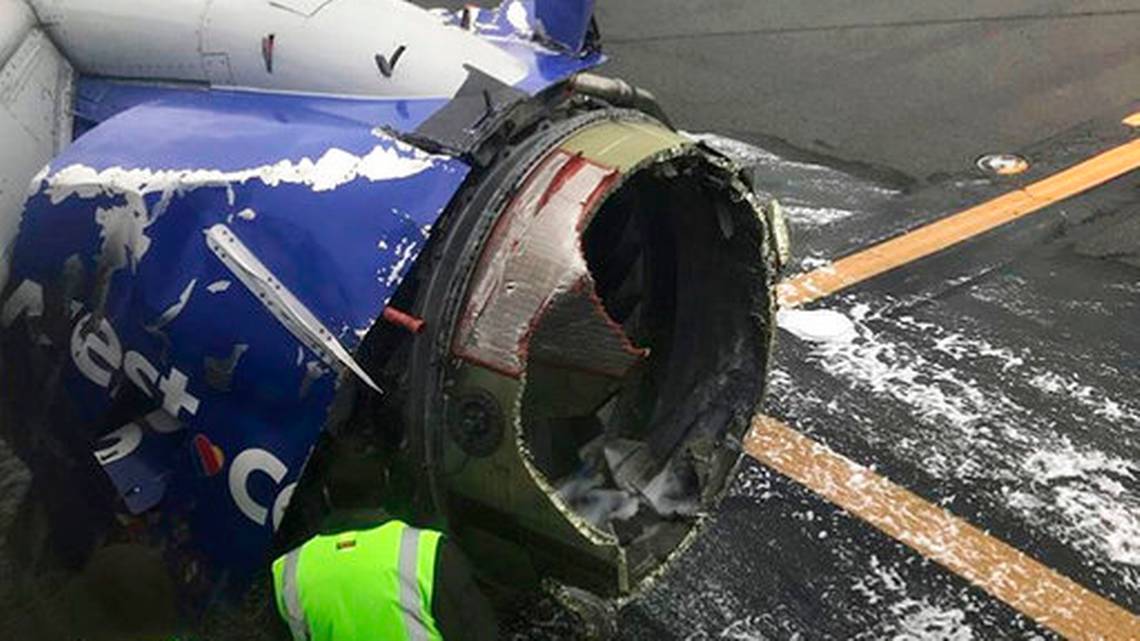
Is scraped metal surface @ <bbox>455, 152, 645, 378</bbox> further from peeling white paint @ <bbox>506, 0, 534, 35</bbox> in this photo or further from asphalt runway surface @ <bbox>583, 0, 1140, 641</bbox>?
asphalt runway surface @ <bbox>583, 0, 1140, 641</bbox>

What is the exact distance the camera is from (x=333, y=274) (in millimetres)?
3881

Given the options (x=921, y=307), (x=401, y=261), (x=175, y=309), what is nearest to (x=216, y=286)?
(x=175, y=309)

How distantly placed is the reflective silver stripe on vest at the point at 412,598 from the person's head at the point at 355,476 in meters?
0.47

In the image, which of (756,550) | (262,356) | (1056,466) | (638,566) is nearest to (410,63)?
(262,356)

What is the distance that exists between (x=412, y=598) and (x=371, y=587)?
127mm

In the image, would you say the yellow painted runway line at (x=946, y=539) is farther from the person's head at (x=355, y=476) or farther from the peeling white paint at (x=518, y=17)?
the peeling white paint at (x=518, y=17)

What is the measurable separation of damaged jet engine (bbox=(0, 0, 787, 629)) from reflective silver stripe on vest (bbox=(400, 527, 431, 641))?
390 millimetres

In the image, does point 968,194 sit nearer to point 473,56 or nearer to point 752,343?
point 752,343

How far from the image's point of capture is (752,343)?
5.01m

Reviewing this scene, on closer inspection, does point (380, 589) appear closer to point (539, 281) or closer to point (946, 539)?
point (539, 281)

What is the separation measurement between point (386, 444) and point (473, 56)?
1447 millimetres

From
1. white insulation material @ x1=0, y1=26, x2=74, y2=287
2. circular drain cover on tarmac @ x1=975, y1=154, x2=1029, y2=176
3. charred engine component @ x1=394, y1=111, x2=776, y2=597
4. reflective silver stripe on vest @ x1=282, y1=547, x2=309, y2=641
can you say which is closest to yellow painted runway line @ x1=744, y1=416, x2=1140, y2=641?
charred engine component @ x1=394, y1=111, x2=776, y2=597

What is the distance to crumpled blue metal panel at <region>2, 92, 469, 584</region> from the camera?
12.8 feet

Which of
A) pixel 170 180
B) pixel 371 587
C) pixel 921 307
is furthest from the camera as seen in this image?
pixel 921 307
